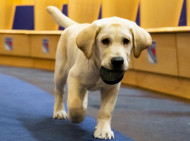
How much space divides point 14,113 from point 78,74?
3.11 ft

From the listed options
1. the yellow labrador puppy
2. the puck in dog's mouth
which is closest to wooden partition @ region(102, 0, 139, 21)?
the yellow labrador puppy

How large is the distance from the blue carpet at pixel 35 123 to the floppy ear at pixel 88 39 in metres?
0.54

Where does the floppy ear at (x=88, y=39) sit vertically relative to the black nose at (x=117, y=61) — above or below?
above

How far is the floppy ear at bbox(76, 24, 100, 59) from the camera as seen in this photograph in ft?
6.70

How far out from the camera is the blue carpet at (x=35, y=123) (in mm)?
2268

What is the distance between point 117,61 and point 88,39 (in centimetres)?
26

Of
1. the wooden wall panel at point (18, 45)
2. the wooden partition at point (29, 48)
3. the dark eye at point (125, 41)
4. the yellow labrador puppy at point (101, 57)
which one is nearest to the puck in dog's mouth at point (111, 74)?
the yellow labrador puppy at point (101, 57)

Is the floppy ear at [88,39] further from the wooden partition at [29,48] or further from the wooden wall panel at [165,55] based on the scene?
the wooden partition at [29,48]

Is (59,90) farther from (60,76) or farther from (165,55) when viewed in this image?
(165,55)

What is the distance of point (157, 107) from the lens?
3.41m

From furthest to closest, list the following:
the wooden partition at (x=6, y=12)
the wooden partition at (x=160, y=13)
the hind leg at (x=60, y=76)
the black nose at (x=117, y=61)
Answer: the wooden partition at (x=6, y=12) → the wooden partition at (x=160, y=13) → the hind leg at (x=60, y=76) → the black nose at (x=117, y=61)

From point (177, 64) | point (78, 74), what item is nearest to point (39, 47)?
point (177, 64)

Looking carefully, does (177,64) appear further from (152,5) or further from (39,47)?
(39,47)

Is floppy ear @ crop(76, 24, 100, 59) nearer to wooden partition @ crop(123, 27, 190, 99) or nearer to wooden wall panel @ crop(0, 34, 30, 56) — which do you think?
wooden partition @ crop(123, 27, 190, 99)
